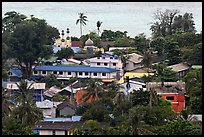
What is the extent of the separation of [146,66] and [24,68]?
2.10 metres

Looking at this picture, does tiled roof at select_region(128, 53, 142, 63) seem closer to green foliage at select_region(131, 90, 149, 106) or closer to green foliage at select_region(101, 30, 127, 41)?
green foliage at select_region(101, 30, 127, 41)

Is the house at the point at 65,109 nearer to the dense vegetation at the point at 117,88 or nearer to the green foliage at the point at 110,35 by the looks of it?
the dense vegetation at the point at 117,88

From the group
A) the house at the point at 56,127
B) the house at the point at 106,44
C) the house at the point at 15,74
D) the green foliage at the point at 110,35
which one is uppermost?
the green foliage at the point at 110,35

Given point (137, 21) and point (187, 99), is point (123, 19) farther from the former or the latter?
point (187, 99)

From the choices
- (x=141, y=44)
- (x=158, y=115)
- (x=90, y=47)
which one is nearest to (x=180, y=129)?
(x=158, y=115)

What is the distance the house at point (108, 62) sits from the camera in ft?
30.2

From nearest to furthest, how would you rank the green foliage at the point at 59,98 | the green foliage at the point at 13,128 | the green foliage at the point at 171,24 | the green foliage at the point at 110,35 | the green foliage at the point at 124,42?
the green foliage at the point at 13,128 → the green foliage at the point at 59,98 → the green foliage at the point at 124,42 → the green foliage at the point at 171,24 → the green foliage at the point at 110,35

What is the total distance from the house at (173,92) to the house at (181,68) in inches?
53.2

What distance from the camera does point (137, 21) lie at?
19.9m

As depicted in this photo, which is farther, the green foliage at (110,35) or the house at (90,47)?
the green foliage at (110,35)

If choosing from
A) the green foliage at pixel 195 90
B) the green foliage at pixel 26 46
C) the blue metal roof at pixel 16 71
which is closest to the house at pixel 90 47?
the green foliage at pixel 26 46

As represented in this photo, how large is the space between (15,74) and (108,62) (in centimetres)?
162

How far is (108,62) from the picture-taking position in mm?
9250

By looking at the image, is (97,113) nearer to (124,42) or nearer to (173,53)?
(173,53)
